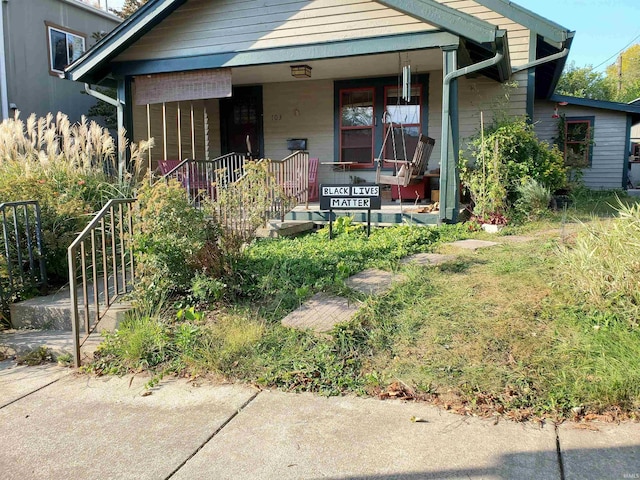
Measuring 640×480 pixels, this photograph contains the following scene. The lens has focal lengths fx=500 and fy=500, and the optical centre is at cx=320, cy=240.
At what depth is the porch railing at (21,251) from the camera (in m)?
4.87

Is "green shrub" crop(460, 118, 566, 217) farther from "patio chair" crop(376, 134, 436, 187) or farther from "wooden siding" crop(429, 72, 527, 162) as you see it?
"wooden siding" crop(429, 72, 527, 162)

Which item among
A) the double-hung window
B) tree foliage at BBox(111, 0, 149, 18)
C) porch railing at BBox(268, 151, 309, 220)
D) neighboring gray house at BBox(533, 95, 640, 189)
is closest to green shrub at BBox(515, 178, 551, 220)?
the double-hung window

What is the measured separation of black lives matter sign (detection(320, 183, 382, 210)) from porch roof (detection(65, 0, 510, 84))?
102 inches

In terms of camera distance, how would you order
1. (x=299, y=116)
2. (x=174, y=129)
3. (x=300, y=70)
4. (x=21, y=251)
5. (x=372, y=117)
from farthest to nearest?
(x=174, y=129) < (x=299, y=116) < (x=372, y=117) < (x=300, y=70) < (x=21, y=251)

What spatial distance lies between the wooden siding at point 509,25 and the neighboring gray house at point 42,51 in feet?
32.6

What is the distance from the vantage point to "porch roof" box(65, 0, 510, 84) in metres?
7.04

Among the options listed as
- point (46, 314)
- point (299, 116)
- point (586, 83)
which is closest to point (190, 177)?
point (299, 116)

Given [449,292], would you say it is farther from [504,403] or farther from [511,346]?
[504,403]

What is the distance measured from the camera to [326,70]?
10172 mm

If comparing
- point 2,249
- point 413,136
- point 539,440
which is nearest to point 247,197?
point 2,249

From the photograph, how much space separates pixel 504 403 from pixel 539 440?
0.34m

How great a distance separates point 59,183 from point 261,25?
4332mm

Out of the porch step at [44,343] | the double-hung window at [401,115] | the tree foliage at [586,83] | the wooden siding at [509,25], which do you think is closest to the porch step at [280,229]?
the porch step at [44,343]

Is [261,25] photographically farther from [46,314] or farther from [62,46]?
[62,46]
